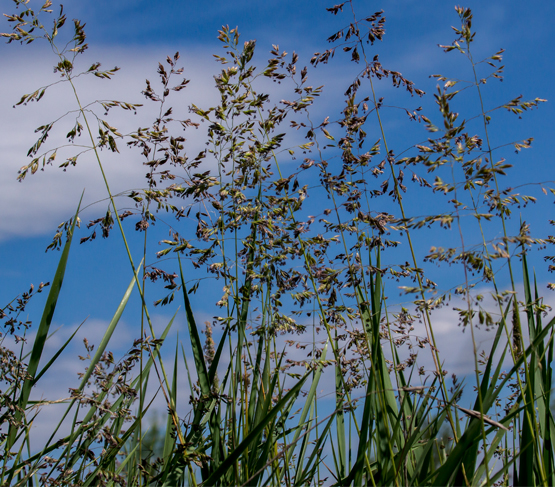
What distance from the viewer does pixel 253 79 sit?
9.53 feet

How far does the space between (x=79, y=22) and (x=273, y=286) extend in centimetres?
198

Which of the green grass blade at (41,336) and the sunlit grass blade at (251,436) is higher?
the green grass blade at (41,336)

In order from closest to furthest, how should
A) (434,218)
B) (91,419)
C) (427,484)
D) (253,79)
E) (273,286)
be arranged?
(434,218) < (427,484) < (91,419) < (273,286) < (253,79)

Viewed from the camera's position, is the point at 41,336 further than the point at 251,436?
Yes

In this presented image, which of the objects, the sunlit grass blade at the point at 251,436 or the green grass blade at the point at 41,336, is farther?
the green grass blade at the point at 41,336

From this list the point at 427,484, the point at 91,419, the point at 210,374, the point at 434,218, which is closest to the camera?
the point at 434,218

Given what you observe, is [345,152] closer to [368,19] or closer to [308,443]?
[368,19]

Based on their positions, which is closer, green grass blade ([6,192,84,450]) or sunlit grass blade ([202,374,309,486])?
sunlit grass blade ([202,374,309,486])

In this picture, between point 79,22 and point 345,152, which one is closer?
point 345,152

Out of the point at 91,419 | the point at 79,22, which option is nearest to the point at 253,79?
the point at 79,22

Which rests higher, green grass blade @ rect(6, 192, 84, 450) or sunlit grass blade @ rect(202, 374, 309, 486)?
green grass blade @ rect(6, 192, 84, 450)

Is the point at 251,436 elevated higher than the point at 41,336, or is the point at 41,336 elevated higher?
the point at 41,336

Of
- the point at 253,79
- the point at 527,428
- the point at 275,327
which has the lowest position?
the point at 527,428

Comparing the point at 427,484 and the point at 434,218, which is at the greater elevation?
the point at 434,218
